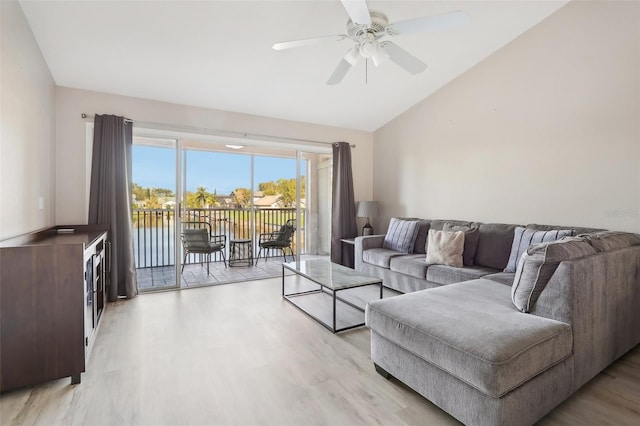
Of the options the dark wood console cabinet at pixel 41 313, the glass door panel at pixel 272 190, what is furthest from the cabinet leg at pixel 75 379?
the glass door panel at pixel 272 190

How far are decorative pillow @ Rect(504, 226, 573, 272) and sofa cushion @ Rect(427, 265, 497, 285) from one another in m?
0.23

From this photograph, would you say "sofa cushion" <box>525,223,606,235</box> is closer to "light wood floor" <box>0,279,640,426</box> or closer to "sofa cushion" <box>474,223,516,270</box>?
"sofa cushion" <box>474,223,516,270</box>

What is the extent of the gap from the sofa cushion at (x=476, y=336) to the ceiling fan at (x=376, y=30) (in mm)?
1806

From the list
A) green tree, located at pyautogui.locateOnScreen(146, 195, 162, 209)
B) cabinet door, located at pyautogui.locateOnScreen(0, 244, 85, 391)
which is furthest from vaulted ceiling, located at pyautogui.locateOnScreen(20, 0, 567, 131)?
cabinet door, located at pyautogui.locateOnScreen(0, 244, 85, 391)

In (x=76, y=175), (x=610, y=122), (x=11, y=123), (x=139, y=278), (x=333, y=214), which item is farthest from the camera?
(x=333, y=214)

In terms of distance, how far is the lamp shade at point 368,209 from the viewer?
5.05 metres

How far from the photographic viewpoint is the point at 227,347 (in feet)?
8.09

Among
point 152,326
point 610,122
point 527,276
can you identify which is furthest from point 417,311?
point 610,122

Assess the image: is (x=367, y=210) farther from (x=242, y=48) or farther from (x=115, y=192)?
(x=115, y=192)

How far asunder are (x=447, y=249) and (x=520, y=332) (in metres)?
1.95

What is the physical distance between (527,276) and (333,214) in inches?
140

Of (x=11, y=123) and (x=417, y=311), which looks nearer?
(x=417, y=311)

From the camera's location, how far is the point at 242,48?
312 centimetres

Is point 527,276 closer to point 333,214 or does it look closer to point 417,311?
point 417,311
